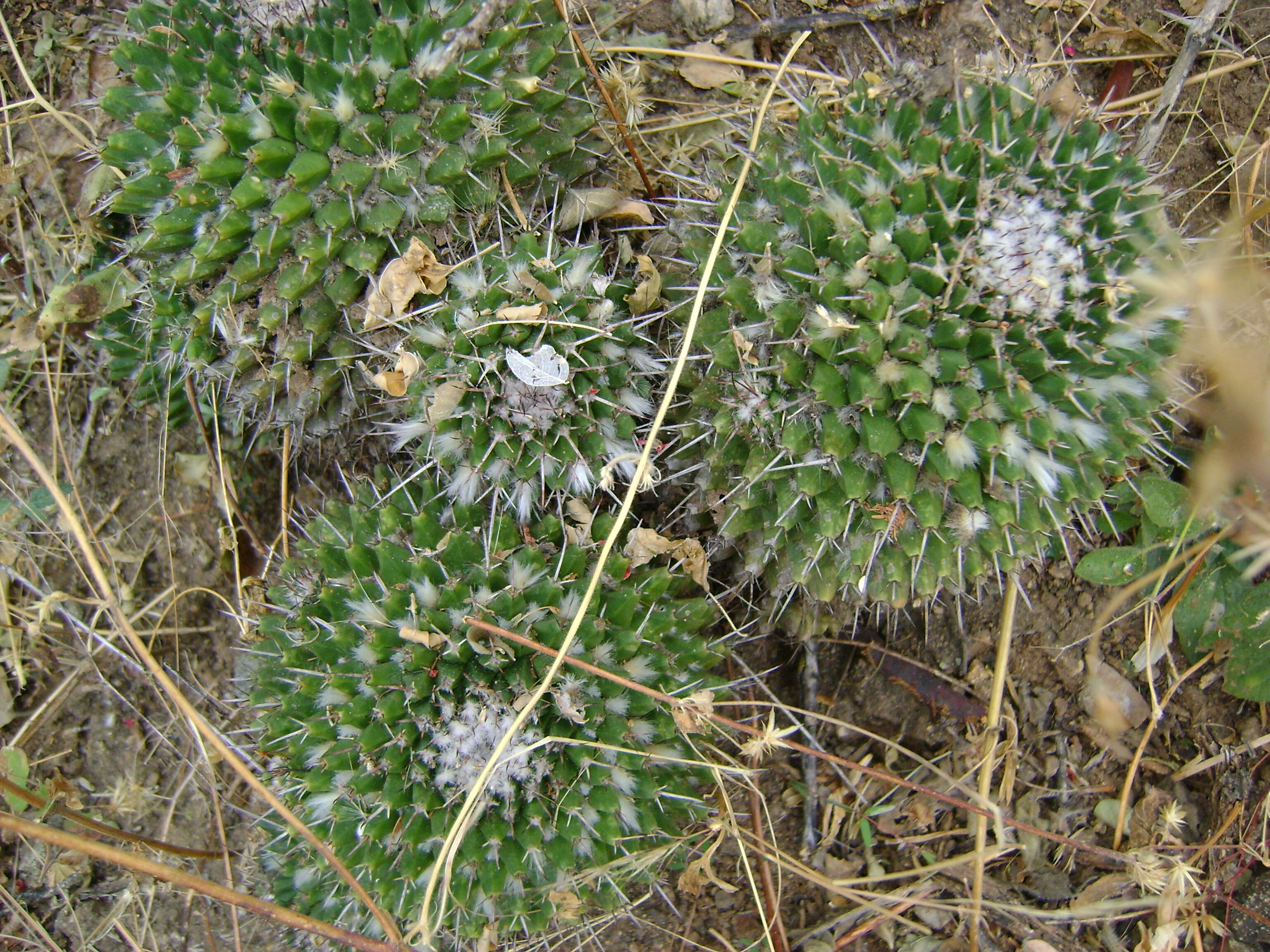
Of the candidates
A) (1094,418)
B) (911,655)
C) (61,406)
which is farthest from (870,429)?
(61,406)

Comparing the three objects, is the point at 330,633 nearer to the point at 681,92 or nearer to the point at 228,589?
the point at 228,589

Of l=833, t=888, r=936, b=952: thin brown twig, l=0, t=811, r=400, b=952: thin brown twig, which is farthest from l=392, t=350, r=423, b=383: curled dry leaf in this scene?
l=833, t=888, r=936, b=952: thin brown twig

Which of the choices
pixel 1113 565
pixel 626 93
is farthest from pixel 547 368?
pixel 1113 565

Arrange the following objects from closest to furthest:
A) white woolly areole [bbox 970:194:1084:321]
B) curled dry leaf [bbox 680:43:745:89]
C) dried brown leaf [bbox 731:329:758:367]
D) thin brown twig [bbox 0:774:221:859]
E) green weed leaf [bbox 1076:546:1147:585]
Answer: white woolly areole [bbox 970:194:1084:321] < dried brown leaf [bbox 731:329:758:367] < thin brown twig [bbox 0:774:221:859] < green weed leaf [bbox 1076:546:1147:585] < curled dry leaf [bbox 680:43:745:89]

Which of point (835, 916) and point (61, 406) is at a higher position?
point (61, 406)

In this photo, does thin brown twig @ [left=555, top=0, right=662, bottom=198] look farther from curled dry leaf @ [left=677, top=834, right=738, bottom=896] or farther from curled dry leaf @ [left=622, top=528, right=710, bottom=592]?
curled dry leaf @ [left=677, top=834, right=738, bottom=896]

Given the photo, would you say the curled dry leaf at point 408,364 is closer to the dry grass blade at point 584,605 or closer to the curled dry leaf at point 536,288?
the curled dry leaf at point 536,288

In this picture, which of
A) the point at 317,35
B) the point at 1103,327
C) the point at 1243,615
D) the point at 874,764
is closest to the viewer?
the point at 1103,327

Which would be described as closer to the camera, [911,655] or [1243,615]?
[1243,615]
